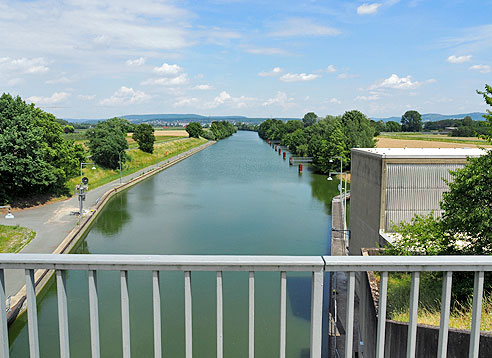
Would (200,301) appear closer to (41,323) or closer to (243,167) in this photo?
(41,323)

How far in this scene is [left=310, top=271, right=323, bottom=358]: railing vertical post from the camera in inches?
81.9

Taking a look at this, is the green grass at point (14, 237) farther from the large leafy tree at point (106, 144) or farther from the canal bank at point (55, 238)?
the large leafy tree at point (106, 144)

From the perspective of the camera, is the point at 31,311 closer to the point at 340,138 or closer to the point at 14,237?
the point at 14,237

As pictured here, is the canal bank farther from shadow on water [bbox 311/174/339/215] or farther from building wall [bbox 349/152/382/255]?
shadow on water [bbox 311/174/339/215]

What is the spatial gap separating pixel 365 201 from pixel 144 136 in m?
45.9

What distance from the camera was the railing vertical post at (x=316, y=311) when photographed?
2.08 metres

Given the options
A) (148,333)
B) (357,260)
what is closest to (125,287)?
(357,260)

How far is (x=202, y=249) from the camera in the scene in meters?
20.2

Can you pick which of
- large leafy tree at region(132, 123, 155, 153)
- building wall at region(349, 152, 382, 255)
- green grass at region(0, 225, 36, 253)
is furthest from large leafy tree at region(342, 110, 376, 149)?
green grass at region(0, 225, 36, 253)

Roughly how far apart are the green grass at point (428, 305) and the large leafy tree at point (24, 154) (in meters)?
24.1

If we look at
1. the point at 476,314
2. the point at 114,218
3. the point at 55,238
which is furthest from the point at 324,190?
the point at 476,314

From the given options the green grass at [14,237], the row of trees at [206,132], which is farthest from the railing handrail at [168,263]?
the row of trees at [206,132]

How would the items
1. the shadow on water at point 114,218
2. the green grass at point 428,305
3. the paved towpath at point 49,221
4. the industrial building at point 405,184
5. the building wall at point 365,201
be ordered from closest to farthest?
1. the green grass at point 428,305
2. the industrial building at point 405,184
3. the building wall at point 365,201
4. the paved towpath at point 49,221
5. the shadow on water at point 114,218

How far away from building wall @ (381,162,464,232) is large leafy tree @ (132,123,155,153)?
46.8 meters
